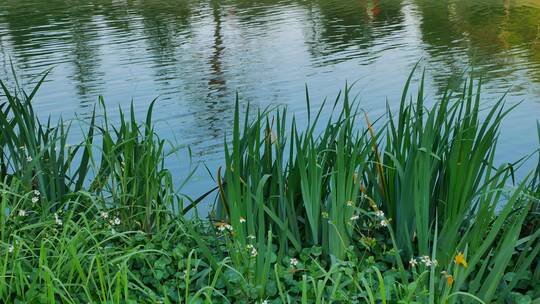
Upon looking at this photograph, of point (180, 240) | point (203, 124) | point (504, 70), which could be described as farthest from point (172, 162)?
point (504, 70)

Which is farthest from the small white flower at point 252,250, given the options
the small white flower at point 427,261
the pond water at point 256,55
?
the pond water at point 256,55

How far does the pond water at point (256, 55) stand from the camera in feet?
23.3

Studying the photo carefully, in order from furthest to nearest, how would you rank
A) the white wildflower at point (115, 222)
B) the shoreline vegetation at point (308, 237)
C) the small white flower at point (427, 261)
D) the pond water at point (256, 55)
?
the pond water at point (256, 55) < the white wildflower at point (115, 222) < the shoreline vegetation at point (308, 237) < the small white flower at point (427, 261)

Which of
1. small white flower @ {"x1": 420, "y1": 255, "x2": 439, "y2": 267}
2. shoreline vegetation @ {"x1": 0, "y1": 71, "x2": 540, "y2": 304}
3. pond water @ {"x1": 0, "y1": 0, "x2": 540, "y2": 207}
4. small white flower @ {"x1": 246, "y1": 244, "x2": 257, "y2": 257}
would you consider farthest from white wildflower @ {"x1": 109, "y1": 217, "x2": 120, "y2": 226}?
pond water @ {"x1": 0, "y1": 0, "x2": 540, "y2": 207}

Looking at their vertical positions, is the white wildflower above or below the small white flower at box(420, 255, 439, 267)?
below

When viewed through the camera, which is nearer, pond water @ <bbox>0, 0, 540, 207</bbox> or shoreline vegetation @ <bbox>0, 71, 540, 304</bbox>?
shoreline vegetation @ <bbox>0, 71, 540, 304</bbox>

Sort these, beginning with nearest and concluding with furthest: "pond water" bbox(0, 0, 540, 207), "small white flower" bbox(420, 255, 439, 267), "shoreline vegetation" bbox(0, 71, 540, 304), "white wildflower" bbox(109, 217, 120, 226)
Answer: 1. "small white flower" bbox(420, 255, 439, 267)
2. "shoreline vegetation" bbox(0, 71, 540, 304)
3. "white wildflower" bbox(109, 217, 120, 226)
4. "pond water" bbox(0, 0, 540, 207)

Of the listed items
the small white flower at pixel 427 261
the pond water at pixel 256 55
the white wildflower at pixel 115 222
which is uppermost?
the small white flower at pixel 427 261

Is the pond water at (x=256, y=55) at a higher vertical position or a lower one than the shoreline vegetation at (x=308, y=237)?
lower

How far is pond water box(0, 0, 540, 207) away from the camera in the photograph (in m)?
7.11

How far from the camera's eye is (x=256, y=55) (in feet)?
32.4

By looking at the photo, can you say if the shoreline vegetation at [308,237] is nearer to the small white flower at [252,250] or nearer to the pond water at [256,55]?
the small white flower at [252,250]

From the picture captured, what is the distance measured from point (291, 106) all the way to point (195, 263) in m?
4.82

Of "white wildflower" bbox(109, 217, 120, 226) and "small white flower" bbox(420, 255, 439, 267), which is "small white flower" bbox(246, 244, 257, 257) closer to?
"small white flower" bbox(420, 255, 439, 267)
